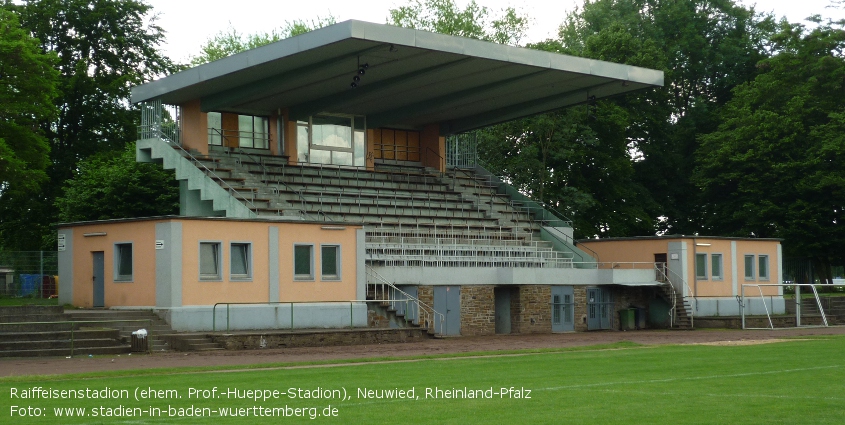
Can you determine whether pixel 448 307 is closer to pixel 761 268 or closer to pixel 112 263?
pixel 112 263

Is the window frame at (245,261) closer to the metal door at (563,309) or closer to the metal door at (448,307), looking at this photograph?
the metal door at (448,307)

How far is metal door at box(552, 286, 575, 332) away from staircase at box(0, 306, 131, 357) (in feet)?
59.6

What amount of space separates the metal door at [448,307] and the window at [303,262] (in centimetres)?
495

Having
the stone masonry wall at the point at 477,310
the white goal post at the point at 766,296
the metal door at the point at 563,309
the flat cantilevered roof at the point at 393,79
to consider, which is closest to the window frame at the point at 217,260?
the flat cantilevered roof at the point at 393,79

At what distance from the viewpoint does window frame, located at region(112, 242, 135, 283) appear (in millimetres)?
31250

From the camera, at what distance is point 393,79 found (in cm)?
4138

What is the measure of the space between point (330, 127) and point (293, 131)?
2192 millimetres

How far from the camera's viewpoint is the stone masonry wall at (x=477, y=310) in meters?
37.5

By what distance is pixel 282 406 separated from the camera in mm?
13836

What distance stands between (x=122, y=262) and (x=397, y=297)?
926cm

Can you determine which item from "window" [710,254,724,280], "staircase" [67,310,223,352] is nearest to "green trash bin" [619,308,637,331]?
"window" [710,254,724,280]

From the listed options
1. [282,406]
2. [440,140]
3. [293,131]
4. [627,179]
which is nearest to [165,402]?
[282,406]

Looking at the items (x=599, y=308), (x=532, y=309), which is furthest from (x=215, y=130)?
(x=599, y=308)

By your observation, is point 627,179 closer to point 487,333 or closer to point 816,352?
point 487,333
